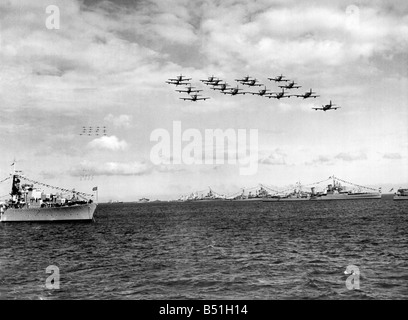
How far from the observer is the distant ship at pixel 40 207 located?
96.4 metres

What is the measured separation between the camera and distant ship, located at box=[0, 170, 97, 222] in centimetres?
9644

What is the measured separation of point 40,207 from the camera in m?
98.1

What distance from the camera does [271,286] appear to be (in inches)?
993

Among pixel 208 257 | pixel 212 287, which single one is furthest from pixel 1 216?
pixel 212 287

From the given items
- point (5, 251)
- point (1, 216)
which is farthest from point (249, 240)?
point (1, 216)

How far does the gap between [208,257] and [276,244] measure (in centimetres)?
1233

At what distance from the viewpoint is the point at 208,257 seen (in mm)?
37781

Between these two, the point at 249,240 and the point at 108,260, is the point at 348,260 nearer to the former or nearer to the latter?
the point at 249,240
